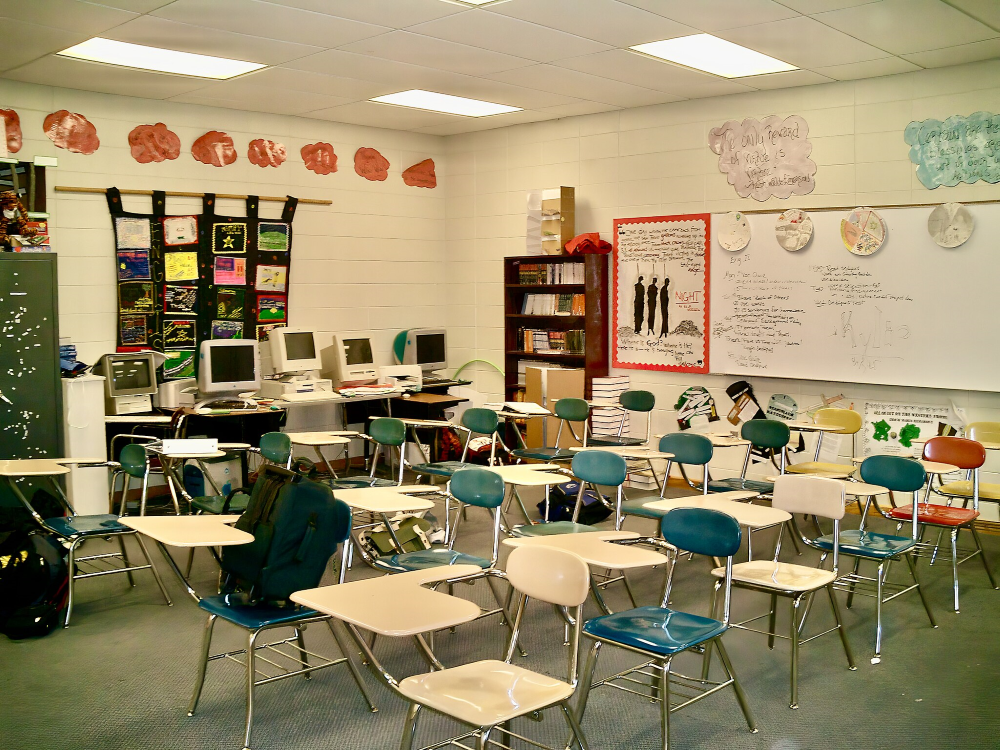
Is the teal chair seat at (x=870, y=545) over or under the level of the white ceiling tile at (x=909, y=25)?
under

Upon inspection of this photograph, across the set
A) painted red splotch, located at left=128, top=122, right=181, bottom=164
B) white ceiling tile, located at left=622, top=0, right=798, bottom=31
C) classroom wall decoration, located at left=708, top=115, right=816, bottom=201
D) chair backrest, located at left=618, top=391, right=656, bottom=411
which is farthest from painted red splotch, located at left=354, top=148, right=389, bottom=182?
white ceiling tile, located at left=622, top=0, right=798, bottom=31

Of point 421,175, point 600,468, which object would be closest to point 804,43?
point 600,468

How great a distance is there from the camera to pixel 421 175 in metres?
9.23

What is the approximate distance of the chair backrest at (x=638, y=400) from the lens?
7504 millimetres

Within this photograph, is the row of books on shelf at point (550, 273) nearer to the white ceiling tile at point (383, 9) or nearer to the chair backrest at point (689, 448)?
the chair backrest at point (689, 448)

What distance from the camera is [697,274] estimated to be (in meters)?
7.70

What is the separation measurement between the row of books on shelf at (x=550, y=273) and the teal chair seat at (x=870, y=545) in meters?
4.12

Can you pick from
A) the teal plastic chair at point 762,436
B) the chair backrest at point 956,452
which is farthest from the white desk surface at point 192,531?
the chair backrest at point 956,452

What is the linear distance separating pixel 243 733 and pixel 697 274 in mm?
5445

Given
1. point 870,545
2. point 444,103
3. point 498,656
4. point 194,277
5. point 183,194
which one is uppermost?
point 444,103

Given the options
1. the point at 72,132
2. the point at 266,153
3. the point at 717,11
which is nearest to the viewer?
the point at 717,11

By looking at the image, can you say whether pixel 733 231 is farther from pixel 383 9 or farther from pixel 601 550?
pixel 601 550

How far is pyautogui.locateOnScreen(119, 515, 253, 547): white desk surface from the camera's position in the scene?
338 centimetres

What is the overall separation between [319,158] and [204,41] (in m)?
2.65
